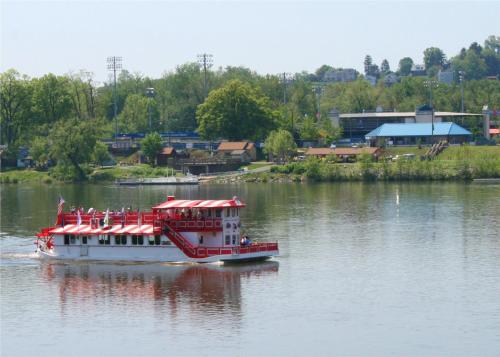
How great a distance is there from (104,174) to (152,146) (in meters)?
13.8

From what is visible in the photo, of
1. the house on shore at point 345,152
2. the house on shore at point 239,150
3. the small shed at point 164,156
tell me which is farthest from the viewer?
the small shed at point 164,156

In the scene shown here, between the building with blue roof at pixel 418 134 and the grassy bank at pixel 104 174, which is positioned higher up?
the building with blue roof at pixel 418 134

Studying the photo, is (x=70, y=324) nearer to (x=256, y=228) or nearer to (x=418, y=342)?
(x=418, y=342)

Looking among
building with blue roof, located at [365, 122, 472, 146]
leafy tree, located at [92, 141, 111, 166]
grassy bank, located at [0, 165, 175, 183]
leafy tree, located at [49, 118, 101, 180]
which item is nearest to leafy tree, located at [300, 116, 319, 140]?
building with blue roof, located at [365, 122, 472, 146]

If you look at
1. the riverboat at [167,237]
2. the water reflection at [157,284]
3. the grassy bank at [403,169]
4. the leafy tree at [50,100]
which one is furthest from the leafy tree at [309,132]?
the water reflection at [157,284]

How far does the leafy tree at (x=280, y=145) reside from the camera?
17675cm

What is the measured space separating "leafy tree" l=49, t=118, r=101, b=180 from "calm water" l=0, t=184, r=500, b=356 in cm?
7463

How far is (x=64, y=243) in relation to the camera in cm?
7769

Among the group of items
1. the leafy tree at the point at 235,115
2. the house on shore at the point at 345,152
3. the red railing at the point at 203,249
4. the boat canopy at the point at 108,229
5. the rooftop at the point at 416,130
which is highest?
the leafy tree at the point at 235,115

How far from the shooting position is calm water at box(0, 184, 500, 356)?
52688 mm

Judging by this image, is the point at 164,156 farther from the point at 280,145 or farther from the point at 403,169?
the point at 403,169

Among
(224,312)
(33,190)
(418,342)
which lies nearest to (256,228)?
(224,312)

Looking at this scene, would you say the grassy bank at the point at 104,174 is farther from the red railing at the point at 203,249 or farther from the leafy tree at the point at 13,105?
the red railing at the point at 203,249

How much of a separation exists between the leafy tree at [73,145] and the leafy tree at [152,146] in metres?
11.0
